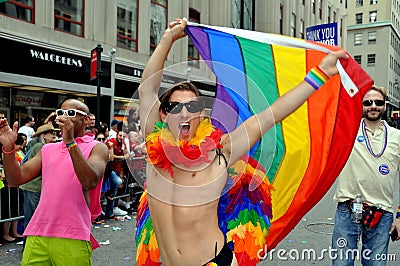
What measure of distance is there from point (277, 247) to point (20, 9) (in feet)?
33.1

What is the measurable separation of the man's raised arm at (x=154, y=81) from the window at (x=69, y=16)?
1214 cm

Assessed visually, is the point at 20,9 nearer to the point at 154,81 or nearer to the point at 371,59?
the point at 154,81

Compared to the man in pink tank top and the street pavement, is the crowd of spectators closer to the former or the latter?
the man in pink tank top

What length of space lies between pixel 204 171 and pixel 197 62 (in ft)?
1.87

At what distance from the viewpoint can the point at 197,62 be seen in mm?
2186

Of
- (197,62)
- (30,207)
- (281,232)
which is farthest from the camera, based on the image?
(30,207)

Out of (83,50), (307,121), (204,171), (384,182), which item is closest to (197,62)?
(204,171)

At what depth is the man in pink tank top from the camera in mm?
2768

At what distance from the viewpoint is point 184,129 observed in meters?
2.00

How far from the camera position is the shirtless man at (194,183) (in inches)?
77.6

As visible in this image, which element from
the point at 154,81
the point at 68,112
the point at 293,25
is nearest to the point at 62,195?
the point at 68,112

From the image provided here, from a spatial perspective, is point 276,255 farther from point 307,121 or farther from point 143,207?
point 143,207

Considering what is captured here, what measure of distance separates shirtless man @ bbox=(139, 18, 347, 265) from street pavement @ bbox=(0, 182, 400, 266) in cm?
340

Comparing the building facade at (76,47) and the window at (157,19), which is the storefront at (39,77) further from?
the window at (157,19)
